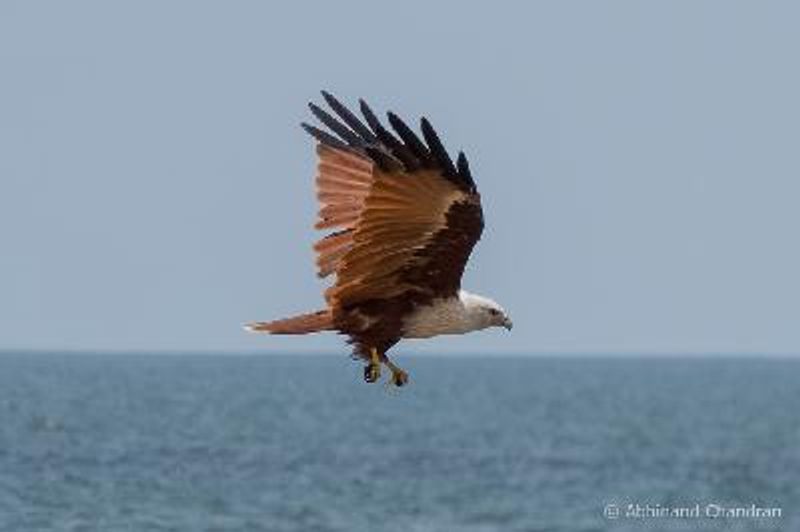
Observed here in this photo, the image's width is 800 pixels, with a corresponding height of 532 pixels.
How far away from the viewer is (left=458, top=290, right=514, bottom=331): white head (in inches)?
612

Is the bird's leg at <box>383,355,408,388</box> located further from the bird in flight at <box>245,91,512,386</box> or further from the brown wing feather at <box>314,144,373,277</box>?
the brown wing feather at <box>314,144,373,277</box>

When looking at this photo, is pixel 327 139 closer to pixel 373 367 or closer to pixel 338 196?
pixel 338 196

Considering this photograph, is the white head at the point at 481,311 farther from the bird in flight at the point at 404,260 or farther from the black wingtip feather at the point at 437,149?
the black wingtip feather at the point at 437,149

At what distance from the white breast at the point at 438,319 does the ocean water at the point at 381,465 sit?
147ft

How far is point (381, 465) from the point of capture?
83.9 metres

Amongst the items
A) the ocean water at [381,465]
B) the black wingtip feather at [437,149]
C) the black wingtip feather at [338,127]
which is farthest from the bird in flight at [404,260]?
the ocean water at [381,465]

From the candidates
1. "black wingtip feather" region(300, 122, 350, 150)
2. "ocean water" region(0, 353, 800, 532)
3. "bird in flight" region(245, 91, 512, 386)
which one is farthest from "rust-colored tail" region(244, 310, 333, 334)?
"ocean water" region(0, 353, 800, 532)

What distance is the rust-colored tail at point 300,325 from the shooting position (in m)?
15.8

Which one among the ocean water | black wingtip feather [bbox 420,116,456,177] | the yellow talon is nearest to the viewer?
black wingtip feather [bbox 420,116,456,177]

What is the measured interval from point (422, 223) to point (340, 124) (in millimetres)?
1704

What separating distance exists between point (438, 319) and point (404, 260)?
1.55 ft

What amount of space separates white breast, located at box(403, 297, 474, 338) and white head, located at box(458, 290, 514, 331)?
0.12 ft

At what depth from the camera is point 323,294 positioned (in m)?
15.8

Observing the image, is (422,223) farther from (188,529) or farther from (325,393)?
(325,393)
